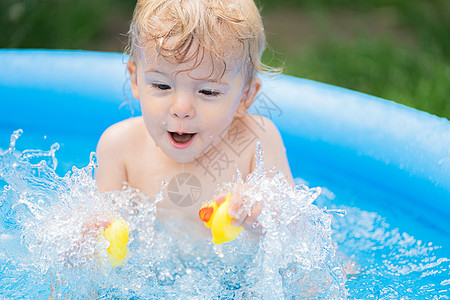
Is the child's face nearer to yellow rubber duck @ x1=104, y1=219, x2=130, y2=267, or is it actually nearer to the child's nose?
the child's nose

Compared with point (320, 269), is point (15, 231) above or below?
above

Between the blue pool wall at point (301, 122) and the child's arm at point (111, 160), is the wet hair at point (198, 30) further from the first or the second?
the blue pool wall at point (301, 122)

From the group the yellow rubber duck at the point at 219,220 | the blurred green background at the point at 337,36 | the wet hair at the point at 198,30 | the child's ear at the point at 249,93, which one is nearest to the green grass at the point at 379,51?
the blurred green background at the point at 337,36

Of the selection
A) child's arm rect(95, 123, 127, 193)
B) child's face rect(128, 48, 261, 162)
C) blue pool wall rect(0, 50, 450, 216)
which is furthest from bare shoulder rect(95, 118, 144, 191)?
blue pool wall rect(0, 50, 450, 216)

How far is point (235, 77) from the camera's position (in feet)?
5.32

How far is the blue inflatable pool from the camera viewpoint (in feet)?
6.82

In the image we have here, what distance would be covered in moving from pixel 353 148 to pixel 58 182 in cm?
106

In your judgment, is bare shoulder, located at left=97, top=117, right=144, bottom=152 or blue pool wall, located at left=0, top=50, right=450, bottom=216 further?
blue pool wall, located at left=0, top=50, right=450, bottom=216

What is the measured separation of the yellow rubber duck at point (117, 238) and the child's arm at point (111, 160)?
1.16ft

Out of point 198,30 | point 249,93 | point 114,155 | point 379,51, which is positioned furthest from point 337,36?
point 198,30

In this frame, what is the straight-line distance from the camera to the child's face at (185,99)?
1.54 m

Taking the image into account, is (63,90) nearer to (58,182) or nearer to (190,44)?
(58,182)

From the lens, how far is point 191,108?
1549mm

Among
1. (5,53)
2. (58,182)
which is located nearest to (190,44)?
(58,182)
